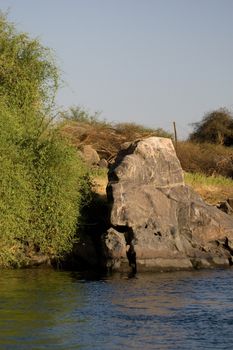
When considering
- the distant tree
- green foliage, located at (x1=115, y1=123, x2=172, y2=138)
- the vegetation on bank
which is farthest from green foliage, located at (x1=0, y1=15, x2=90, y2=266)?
the distant tree

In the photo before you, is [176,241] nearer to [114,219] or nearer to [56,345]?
[114,219]

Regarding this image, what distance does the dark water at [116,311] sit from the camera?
1553 cm

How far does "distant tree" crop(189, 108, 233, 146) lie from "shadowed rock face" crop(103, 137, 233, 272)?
86.5ft

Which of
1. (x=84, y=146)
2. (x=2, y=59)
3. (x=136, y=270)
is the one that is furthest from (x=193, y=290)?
(x=84, y=146)

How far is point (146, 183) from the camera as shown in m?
26.8

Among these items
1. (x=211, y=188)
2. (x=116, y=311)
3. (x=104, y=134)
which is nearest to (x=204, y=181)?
(x=211, y=188)

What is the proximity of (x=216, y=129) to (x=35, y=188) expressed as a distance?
3070cm

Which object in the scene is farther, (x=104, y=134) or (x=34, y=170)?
(x=104, y=134)

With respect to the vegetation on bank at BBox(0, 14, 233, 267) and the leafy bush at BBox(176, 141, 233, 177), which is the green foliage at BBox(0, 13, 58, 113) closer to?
the vegetation on bank at BBox(0, 14, 233, 267)

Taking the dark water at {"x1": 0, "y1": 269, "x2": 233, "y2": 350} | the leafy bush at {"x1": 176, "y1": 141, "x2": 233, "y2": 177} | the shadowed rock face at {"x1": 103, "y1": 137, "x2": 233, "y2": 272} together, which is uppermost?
the leafy bush at {"x1": 176, "y1": 141, "x2": 233, "y2": 177}

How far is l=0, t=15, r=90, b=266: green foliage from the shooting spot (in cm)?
2447

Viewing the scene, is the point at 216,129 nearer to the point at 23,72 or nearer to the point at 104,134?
the point at 104,134

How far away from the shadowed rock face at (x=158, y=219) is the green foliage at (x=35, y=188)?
131 cm

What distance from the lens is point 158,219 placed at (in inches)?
1025
